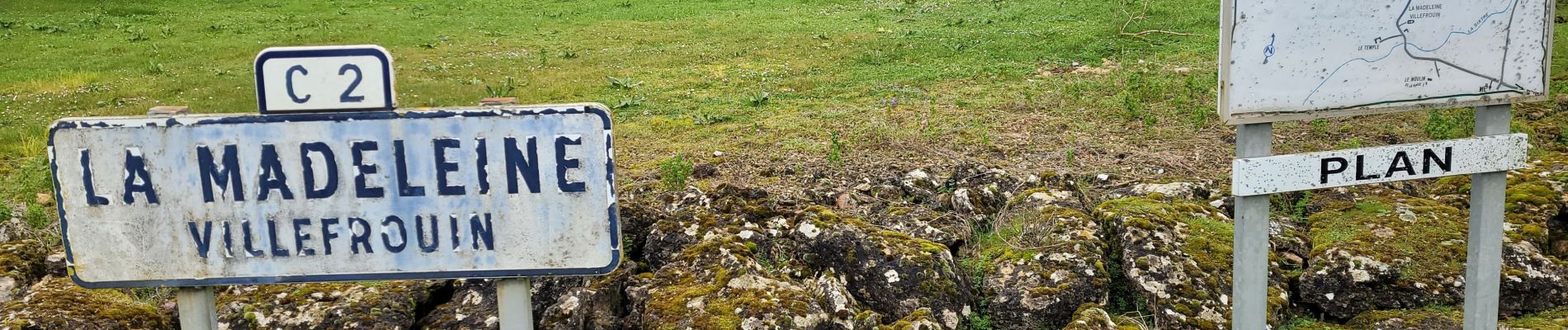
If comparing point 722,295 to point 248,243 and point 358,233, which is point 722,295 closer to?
point 358,233

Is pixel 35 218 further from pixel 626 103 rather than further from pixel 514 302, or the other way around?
pixel 626 103

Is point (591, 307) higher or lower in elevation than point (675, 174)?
lower

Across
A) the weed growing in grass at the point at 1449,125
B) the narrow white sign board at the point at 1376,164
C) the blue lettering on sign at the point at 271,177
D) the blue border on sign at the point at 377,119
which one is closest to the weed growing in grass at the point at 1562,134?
the weed growing in grass at the point at 1449,125

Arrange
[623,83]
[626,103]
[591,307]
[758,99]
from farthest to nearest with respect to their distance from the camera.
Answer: [623,83] < [626,103] < [758,99] < [591,307]

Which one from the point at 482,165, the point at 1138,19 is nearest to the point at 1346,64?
the point at 482,165

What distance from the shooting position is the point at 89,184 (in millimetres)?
3199

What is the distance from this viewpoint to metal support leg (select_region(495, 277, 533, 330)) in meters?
3.43

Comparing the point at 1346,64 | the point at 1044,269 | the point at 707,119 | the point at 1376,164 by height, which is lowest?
the point at 1044,269

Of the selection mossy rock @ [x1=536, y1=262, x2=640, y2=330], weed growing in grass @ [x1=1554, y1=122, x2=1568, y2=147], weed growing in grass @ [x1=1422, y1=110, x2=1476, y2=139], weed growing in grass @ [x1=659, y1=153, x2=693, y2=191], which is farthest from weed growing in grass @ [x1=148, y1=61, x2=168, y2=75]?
weed growing in grass @ [x1=1554, y1=122, x2=1568, y2=147]

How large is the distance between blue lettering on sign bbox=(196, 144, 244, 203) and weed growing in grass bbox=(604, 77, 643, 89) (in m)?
7.18

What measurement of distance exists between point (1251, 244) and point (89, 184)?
389 centimetres

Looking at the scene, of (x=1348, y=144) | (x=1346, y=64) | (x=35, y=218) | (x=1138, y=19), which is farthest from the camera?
(x=1138, y=19)

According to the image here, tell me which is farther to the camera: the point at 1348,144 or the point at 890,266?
the point at 1348,144

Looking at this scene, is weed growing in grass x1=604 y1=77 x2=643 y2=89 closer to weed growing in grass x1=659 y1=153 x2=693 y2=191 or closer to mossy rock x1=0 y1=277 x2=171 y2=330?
weed growing in grass x1=659 y1=153 x2=693 y2=191
